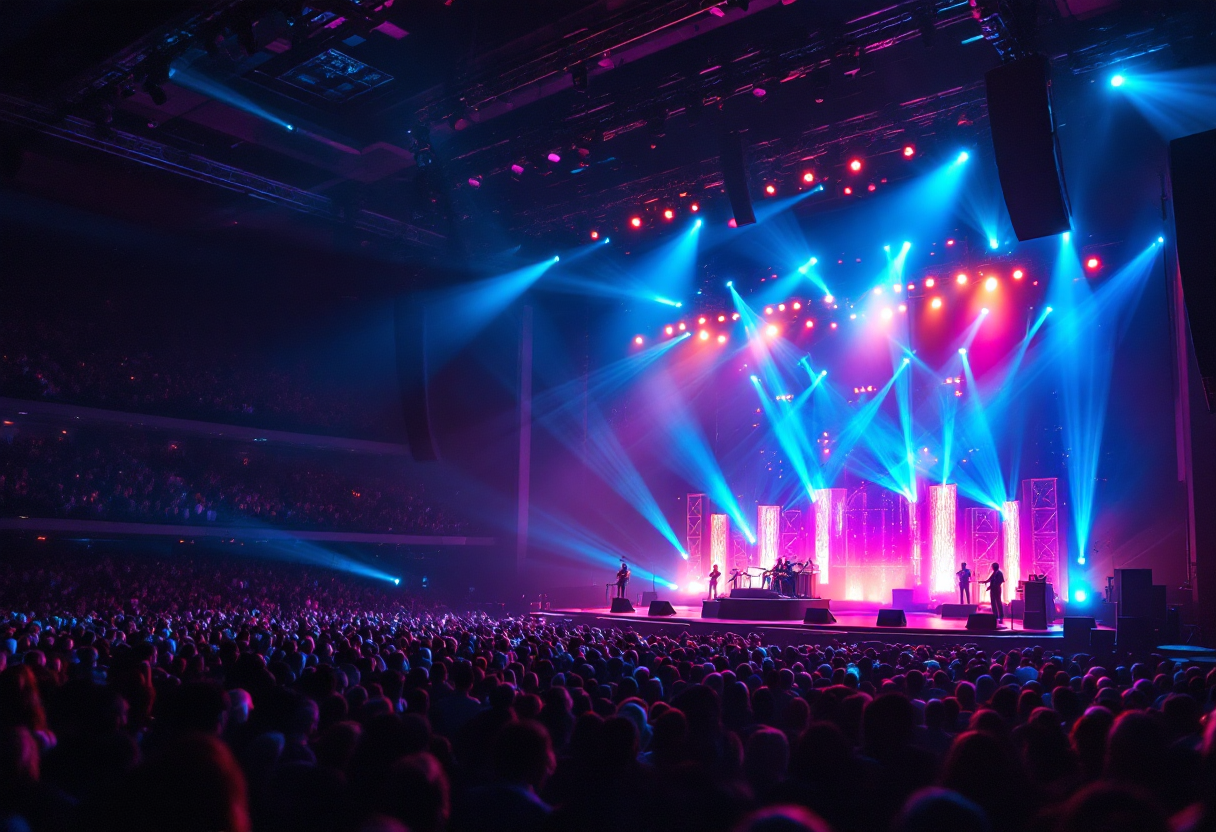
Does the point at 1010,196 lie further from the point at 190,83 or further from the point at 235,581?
the point at 235,581

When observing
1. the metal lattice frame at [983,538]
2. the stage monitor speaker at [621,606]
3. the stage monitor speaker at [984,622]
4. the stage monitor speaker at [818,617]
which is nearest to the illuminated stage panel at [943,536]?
the metal lattice frame at [983,538]

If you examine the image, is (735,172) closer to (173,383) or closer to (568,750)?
(568,750)

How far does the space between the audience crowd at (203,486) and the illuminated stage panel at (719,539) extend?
314 inches

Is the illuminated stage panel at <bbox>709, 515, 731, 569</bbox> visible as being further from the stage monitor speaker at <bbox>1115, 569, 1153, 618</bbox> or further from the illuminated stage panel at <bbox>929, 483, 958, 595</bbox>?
the stage monitor speaker at <bbox>1115, 569, 1153, 618</bbox>

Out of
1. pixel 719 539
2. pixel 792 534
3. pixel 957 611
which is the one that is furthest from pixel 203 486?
pixel 957 611

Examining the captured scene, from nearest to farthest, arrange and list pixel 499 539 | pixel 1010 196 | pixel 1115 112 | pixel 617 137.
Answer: pixel 1010 196
pixel 1115 112
pixel 617 137
pixel 499 539

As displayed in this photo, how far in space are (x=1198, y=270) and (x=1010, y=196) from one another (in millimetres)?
2240

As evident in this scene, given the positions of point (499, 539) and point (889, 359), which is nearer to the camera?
point (889, 359)

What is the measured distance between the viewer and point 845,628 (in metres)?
17.0

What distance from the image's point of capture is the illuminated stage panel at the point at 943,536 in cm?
2355

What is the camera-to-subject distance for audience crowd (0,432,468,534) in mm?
21297

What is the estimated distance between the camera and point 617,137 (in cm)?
1930

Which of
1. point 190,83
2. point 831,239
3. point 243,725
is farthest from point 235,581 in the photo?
point 243,725

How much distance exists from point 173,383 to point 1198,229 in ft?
75.4
